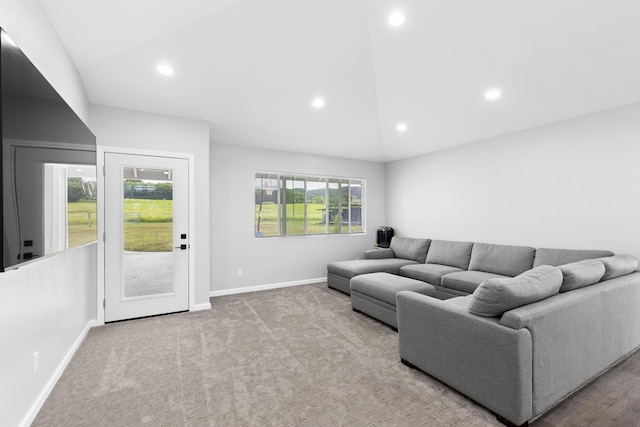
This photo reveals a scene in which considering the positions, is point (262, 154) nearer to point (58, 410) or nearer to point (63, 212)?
point (63, 212)

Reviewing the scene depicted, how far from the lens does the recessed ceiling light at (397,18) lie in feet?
8.43

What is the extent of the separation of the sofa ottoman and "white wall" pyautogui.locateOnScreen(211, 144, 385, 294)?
183cm

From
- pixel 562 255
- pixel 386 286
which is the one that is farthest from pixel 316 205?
pixel 562 255

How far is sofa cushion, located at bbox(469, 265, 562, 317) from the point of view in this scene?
1855 millimetres

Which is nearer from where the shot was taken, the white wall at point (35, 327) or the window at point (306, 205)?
the white wall at point (35, 327)

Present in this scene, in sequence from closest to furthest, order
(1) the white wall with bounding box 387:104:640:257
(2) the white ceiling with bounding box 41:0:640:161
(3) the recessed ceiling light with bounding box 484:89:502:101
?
1. (2) the white ceiling with bounding box 41:0:640:161
2. (1) the white wall with bounding box 387:104:640:257
3. (3) the recessed ceiling light with bounding box 484:89:502:101

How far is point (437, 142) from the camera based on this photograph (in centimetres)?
505

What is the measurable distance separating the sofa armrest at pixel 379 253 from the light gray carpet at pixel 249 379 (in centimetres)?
210

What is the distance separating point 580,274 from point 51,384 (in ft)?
13.6

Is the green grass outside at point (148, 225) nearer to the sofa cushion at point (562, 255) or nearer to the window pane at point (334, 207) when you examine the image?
the window pane at point (334, 207)

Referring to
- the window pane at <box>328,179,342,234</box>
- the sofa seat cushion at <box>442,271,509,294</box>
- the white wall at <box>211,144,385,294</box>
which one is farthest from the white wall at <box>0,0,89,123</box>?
the sofa seat cushion at <box>442,271,509,294</box>

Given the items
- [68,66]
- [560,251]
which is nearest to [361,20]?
[68,66]

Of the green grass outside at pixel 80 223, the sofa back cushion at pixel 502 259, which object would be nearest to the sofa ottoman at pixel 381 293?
the sofa back cushion at pixel 502 259

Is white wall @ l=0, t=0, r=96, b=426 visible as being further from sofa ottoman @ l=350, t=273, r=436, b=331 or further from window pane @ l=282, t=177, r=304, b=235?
window pane @ l=282, t=177, r=304, b=235
